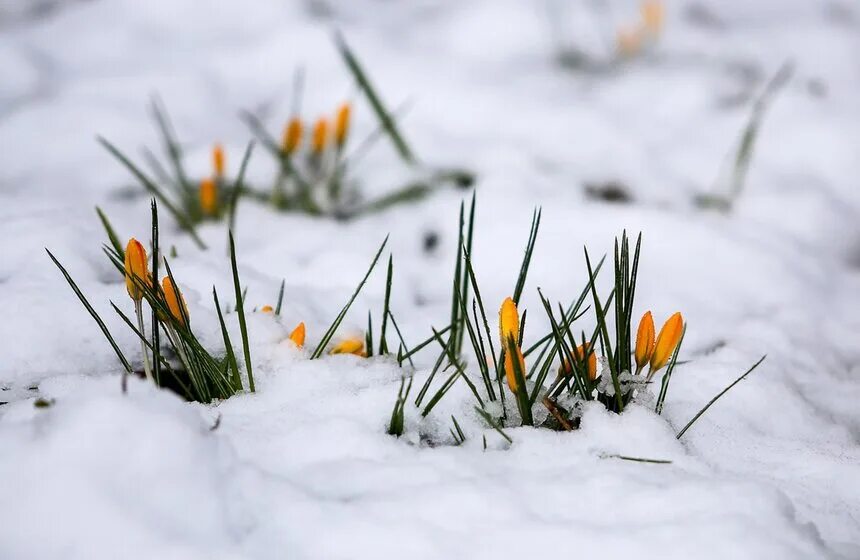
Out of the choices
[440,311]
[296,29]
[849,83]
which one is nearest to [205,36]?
[296,29]

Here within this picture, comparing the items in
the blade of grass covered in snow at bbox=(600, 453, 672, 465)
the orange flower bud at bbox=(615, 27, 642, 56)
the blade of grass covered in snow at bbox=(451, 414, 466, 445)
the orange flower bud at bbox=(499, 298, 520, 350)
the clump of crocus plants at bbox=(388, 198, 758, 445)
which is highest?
the orange flower bud at bbox=(615, 27, 642, 56)

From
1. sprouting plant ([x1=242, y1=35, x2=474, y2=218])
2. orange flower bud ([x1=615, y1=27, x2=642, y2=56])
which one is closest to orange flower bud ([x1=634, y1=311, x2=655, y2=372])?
sprouting plant ([x1=242, y1=35, x2=474, y2=218])

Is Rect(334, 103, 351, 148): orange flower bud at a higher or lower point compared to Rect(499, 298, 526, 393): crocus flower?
higher

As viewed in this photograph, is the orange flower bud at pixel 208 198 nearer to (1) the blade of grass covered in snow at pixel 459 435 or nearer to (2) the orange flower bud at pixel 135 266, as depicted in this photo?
(2) the orange flower bud at pixel 135 266

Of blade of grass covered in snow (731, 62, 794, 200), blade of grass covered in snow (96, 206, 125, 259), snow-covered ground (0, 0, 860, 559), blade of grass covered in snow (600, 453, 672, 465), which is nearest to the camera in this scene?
snow-covered ground (0, 0, 860, 559)

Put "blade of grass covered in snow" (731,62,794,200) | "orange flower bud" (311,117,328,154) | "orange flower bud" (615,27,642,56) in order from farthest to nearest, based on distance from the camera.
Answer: "orange flower bud" (615,27,642,56)
"blade of grass covered in snow" (731,62,794,200)
"orange flower bud" (311,117,328,154)

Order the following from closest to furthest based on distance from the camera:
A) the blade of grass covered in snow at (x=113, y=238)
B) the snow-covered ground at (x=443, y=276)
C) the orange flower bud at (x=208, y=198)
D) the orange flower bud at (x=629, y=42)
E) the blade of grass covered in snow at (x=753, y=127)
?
the snow-covered ground at (x=443, y=276) → the blade of grass covered in snow at (x=113, y=238) → the orange flower bud at (x=208, y=198) → the blade of grass covered in snow at (x=753, y=127) → the orange flower bud at (x=629, y=42)

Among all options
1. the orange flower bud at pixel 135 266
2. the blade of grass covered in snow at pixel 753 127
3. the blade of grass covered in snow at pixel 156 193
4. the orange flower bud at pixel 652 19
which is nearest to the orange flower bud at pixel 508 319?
the orange flower bud at pixel 135 266

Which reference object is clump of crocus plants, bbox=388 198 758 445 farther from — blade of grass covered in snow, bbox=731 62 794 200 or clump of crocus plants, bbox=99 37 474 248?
blade of grass covered in snow, bbox=731 62 794 200
